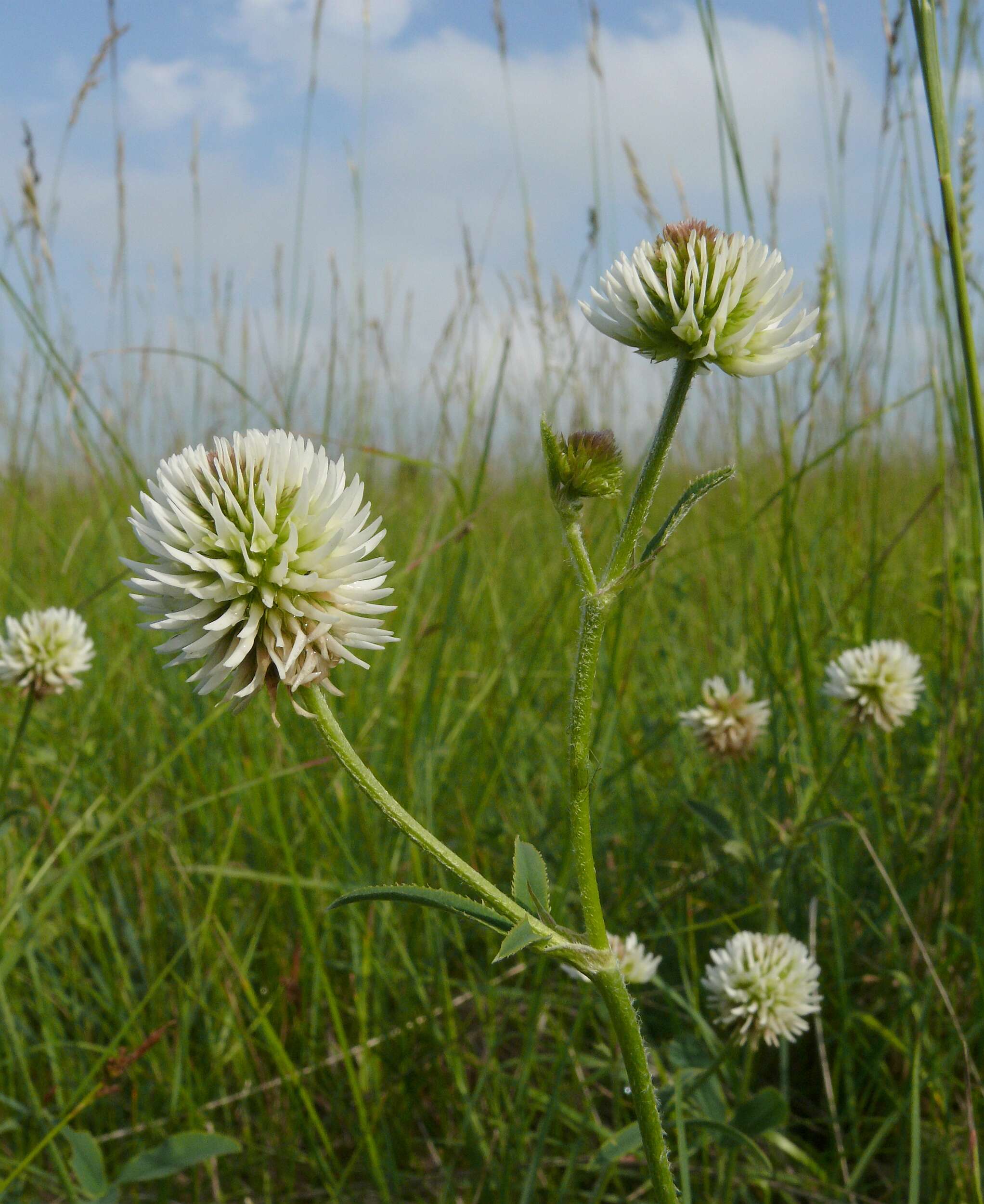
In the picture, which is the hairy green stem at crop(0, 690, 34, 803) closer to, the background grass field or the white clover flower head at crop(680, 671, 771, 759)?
the background grass field

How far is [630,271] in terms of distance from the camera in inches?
37.5

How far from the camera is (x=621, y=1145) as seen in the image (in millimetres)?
1255

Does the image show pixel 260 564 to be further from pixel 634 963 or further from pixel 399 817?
pixel 634 963

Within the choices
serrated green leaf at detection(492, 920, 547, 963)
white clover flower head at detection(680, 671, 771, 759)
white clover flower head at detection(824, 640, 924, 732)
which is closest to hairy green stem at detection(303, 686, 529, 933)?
serrated green leaf at detection(492, 920, 547, 963)

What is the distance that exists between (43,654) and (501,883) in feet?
3.37

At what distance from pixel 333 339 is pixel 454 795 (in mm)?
1700

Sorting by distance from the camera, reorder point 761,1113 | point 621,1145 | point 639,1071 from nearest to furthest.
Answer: point 639,1071, point 621,1145, point 761,1113

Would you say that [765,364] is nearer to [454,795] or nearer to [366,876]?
[366,876]

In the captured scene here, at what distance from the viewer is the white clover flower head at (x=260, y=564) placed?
0.87 m

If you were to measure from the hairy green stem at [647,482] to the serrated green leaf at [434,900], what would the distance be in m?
0.31

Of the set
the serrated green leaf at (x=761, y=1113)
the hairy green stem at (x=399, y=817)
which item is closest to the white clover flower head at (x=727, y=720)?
the serrated green leaf at (x=761, y=1113)

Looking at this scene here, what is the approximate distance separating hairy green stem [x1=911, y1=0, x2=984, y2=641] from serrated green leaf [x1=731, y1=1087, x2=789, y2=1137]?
3.00ft

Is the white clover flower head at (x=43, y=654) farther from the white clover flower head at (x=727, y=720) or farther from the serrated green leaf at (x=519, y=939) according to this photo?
the serrated green leaf at (x=519, y=939)

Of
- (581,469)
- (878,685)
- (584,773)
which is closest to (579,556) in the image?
(581,469)
